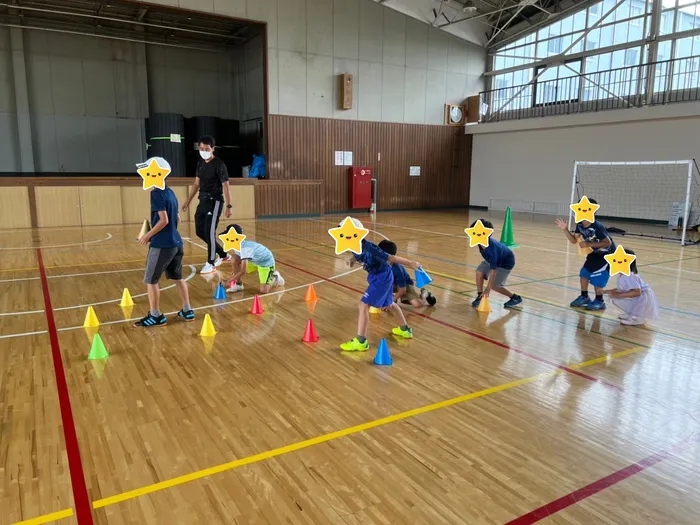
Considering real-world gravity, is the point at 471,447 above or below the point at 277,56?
below

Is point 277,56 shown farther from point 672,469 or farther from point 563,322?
point 672,469

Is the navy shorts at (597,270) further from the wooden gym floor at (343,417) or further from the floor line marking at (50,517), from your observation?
the floor line marking at (50,517)

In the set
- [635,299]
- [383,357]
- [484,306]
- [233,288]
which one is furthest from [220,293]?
[635,299]

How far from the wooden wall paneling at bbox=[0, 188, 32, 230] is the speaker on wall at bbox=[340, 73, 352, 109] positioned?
957cm

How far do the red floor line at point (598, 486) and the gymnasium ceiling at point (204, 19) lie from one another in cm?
1564

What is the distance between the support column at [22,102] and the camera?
16172 millimetres

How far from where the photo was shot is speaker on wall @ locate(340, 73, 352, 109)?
56.1 ft

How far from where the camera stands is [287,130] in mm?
16656

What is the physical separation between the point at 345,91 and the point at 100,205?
328 inches

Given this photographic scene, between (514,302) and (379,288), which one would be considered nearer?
(379,288)

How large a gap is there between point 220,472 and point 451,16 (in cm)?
1967

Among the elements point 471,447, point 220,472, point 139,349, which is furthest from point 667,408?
point 139,349

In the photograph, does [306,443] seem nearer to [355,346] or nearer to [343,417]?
[343,417]

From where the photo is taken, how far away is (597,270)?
5766 millimetres
